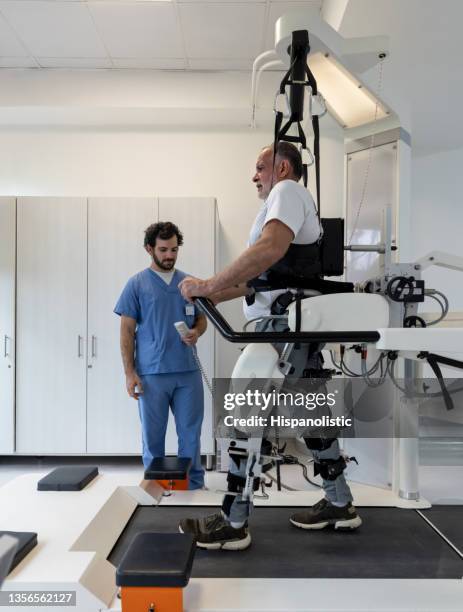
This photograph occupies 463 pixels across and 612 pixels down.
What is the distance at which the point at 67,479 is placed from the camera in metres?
2.17

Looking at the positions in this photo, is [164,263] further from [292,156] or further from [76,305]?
[292,156]

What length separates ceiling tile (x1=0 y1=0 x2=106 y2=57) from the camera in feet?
10.3

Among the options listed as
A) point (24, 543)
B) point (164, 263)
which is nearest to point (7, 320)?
point (164, 263)

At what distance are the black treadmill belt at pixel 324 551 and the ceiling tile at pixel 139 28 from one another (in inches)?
116

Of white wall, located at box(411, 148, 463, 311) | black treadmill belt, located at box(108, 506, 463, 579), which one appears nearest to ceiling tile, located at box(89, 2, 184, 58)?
white wall, located at box(411, 148, 463, 311)

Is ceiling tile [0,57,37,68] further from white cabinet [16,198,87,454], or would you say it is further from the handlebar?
the handlebar

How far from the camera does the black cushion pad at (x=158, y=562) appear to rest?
1.24 metres

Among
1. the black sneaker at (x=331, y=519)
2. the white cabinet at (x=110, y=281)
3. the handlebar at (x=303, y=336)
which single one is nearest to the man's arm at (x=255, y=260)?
the handlebar at (x=303, y=336)

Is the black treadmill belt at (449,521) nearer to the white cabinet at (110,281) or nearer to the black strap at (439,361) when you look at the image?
the black strap at (439,361)

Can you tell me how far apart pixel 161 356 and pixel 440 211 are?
3.11 metres

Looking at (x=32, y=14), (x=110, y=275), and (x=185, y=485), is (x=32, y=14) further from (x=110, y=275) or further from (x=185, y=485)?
(x=185, y=485)

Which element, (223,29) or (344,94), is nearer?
(344,94)

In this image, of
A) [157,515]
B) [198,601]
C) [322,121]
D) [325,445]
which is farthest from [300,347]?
[322,121]

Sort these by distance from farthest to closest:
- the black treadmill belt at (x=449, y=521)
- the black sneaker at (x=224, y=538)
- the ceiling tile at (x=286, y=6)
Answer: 1. the ceiling tile at (x=286, y=6)
2. the black treadmill belt at (x=449, y=521)
3. the black sneaker at (x=224, y=538)
